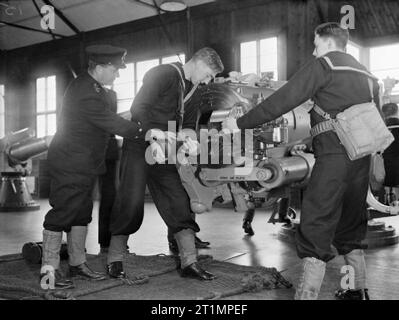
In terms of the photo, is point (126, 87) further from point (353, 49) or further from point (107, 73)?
point (107, 73)

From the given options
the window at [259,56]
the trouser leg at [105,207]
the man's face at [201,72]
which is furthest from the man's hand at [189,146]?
the window at [259,56]

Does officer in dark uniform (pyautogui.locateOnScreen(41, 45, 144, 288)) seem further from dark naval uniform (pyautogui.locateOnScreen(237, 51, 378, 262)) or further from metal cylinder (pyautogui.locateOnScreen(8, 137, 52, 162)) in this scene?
metal cylinder (pyautogui.locateOnScreen(8, 137, 52, 162))

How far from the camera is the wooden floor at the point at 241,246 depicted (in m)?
2.83

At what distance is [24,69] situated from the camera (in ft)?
42.7

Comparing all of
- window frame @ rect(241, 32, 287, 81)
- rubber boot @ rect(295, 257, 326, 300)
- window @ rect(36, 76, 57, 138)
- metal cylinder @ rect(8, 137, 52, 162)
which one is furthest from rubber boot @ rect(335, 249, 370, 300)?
window @ rect(36, 76, 57, 138)

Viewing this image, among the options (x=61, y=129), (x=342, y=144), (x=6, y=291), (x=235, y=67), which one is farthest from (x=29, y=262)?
(x=235, y=67)

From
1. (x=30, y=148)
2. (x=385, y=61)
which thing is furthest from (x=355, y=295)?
(x=385, y=61)

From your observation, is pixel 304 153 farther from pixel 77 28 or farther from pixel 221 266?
pixel 77 28

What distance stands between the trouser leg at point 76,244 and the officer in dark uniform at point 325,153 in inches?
47.5

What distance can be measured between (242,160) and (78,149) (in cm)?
108

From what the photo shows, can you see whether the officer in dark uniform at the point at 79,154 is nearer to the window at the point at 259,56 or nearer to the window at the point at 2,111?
the window at the point at 259,56

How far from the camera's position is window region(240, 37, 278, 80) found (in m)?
8.55

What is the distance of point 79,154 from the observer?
2639 mm

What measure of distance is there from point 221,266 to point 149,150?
0.98 m
